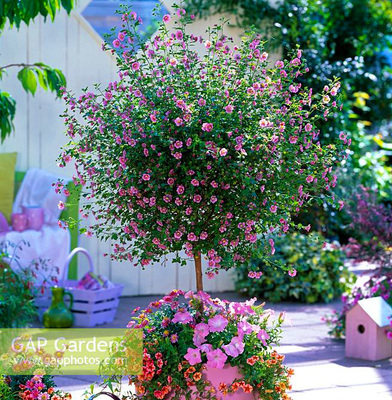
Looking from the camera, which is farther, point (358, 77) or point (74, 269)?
point (358, 77)

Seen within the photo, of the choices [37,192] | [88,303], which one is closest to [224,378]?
[88,303]

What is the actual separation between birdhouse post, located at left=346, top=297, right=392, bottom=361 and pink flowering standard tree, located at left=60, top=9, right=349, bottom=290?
5.56 feet

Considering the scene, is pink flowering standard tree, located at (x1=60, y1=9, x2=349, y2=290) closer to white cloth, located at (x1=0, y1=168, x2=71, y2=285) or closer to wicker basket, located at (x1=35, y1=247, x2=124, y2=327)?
wicker basket, located at (x1=35, y1=247, x2=124, y2=327)

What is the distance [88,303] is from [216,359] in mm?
2545

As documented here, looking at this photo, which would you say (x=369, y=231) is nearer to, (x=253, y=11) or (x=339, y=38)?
(x=253, y=11)

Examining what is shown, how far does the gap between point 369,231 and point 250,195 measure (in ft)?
7.14

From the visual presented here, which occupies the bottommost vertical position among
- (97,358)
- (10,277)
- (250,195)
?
(97,358)

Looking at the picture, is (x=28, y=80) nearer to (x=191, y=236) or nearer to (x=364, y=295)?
(x=191, y=236)

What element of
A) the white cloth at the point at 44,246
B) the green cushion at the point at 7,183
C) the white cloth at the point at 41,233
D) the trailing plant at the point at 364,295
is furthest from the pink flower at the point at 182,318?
the green cushion at the point at 7,183

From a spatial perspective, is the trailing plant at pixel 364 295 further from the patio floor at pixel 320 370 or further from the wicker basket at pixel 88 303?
the wicker basket at pixel 88 303

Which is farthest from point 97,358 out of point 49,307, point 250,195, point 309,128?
point 49,307

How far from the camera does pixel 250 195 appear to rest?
2.55m

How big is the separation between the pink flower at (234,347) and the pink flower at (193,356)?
0.09 meters

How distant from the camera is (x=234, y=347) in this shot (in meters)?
2.54
